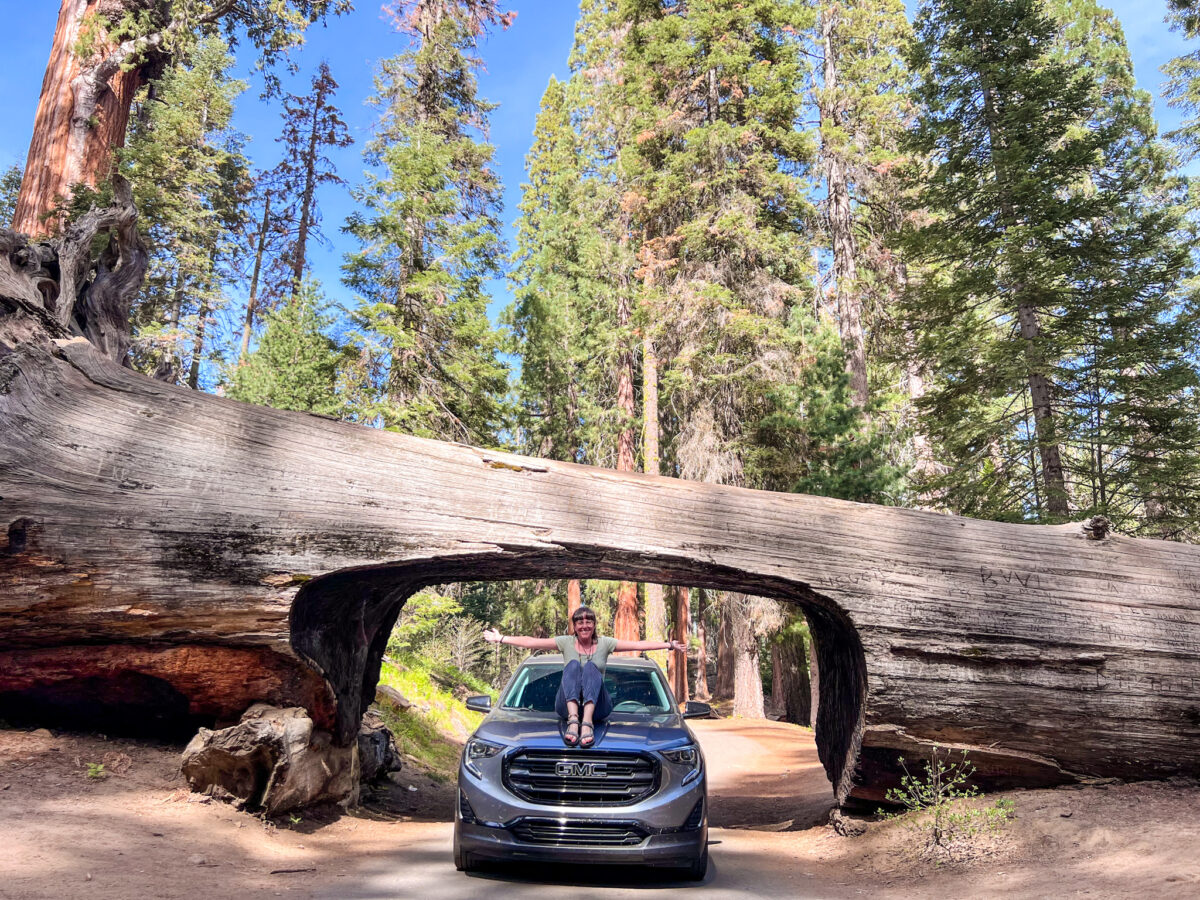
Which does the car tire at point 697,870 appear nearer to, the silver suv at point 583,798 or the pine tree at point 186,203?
the silver suv at point 583,798

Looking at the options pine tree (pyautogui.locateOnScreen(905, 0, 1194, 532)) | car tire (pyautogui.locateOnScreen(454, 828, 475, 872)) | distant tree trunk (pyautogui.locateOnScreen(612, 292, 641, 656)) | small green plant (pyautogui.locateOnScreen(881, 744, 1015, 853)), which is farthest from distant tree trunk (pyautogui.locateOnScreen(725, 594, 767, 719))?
car tire (pyautogui.locateOnScreen(454, 828, 475, 872))

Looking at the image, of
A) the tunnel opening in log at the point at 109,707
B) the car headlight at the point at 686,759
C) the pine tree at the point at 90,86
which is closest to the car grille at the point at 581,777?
the car headlight at the point at 686,759

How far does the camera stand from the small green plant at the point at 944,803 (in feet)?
19.2

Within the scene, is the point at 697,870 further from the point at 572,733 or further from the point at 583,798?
the point at 572,733

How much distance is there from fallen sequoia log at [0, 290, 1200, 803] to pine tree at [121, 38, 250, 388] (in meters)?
9.14

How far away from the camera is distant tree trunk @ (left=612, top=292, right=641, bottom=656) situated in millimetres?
22969

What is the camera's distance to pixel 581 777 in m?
5.07

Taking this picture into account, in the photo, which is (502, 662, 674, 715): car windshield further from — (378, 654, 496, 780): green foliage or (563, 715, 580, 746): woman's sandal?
(378, 654, 496, 780): green foliage

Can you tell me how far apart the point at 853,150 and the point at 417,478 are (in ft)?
62.1

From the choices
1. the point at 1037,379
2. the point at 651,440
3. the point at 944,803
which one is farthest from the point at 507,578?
the point at 651,440

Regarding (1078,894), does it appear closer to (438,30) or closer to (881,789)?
(881,789)

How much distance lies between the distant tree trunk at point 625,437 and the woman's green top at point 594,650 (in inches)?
624

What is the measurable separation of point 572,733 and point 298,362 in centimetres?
1526

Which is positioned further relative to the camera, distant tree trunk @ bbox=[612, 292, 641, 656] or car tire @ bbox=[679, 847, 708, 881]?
distant tree trunk @ bbox=[612, 292, 641, 656]
